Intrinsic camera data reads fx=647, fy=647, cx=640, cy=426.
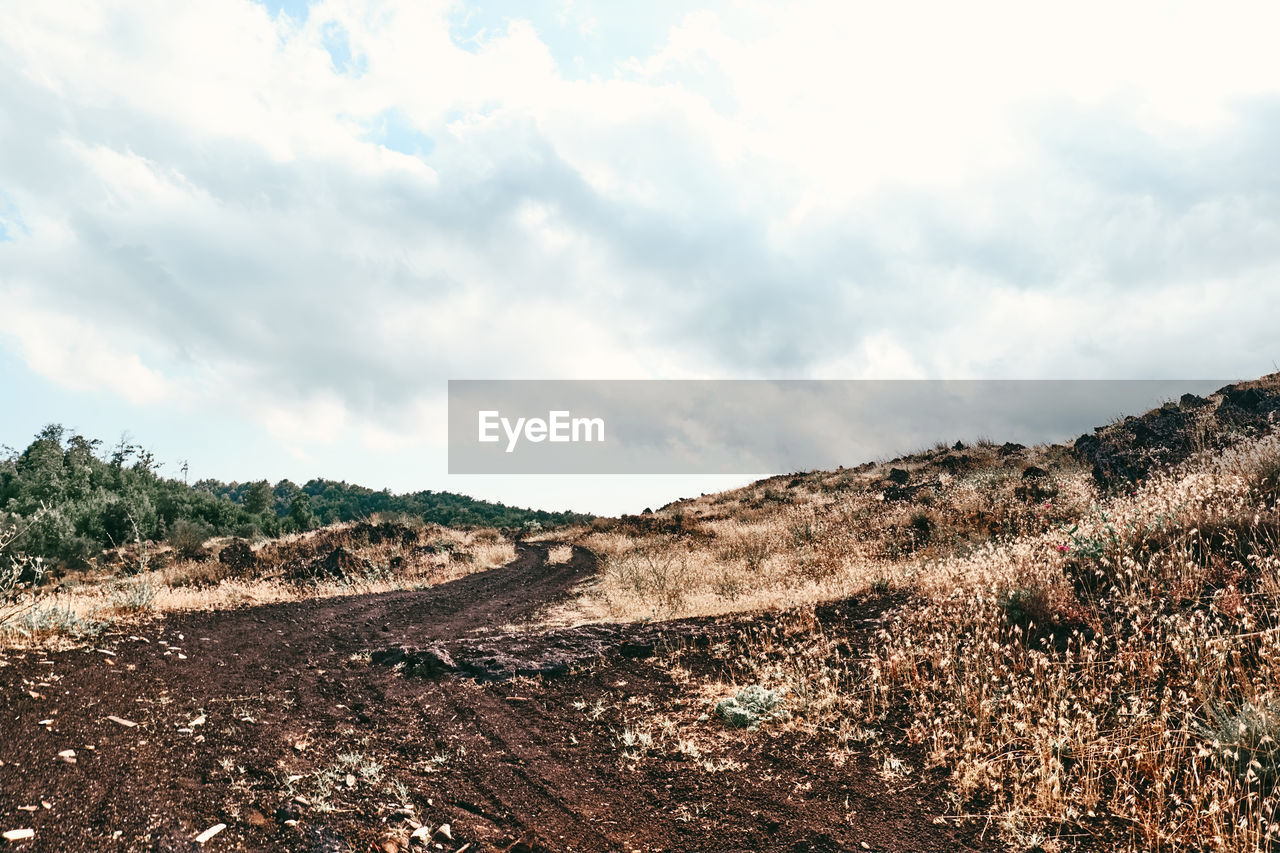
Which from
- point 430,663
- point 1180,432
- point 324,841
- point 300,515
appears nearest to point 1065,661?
point 324,841

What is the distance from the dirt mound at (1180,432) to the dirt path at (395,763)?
14.1 m

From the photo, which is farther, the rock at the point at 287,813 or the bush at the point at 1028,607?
the bush at the point at 1028,607

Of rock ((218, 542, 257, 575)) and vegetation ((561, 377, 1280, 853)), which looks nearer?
vegetation ((561, 377, 1280, 853))

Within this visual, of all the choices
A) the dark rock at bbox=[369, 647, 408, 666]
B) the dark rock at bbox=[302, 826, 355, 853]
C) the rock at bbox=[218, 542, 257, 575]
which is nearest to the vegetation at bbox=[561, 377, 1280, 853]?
the dark rock at bbox=[302, 826, 355, 853]

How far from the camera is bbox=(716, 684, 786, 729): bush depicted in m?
6.22

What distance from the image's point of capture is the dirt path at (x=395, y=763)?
168 inches

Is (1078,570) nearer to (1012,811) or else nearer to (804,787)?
(1012,811)

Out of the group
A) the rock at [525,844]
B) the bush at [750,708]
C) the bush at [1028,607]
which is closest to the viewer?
the rock at [525,844]

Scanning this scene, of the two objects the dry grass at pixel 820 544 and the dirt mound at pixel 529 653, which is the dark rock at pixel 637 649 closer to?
the dirt mound at pixel 529 653

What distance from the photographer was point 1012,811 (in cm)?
444

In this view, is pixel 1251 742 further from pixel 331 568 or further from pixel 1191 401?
pixel 1191 401

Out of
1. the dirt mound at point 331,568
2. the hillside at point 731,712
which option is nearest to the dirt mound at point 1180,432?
the hillside at point 731,712

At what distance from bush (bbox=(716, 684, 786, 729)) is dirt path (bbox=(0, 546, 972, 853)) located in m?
0.20

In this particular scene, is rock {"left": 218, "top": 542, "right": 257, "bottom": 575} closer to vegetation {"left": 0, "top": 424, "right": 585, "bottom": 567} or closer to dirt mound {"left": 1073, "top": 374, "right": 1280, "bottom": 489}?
vegetation {"left": 0, "top": 424, "right": 585, "bottom": 567}
